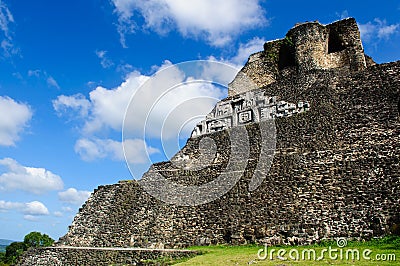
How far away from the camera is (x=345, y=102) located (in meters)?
15.0

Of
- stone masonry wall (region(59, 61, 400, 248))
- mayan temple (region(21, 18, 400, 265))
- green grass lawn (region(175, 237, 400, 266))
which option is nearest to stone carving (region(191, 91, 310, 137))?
mayan temple (region(21, 18, 400, 265))

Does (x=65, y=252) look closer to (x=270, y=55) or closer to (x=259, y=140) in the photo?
(x=259, y=140)

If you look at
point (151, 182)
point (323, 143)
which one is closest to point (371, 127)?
point (323, 143)

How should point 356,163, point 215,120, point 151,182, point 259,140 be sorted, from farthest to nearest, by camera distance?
point 215,120, point 151,182, point 259,140, point 356,163

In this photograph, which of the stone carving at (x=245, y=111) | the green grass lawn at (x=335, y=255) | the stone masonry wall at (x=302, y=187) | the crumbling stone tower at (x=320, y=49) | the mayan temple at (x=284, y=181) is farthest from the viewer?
the crumbling stone tower at (x=320, y=49)

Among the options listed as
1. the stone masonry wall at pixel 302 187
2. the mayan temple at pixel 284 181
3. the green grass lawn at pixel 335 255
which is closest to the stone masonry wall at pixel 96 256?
the mayan temple at pixel 284 181

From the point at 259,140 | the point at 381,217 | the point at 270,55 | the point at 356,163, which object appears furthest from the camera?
the point at 270,55

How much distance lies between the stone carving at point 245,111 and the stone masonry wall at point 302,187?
57cm

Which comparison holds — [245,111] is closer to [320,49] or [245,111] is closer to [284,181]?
[284,181]

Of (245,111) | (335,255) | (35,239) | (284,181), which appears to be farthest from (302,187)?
(35,239)

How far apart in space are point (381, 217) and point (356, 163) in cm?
219

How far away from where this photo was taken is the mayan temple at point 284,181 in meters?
11.0

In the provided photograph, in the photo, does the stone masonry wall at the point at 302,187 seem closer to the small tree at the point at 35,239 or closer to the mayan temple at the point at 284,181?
the mayan temple at the point at 284,181

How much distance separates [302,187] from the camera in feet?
40.3
